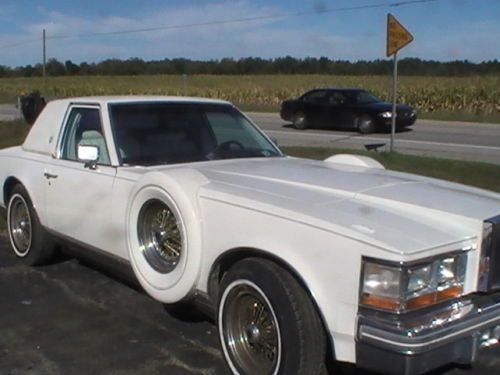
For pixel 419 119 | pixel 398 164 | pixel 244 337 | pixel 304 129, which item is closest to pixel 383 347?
pixel 244 337

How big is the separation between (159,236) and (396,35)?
9.48m

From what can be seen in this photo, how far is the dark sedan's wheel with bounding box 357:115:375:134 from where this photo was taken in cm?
2241

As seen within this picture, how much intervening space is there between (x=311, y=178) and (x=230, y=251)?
0.85 m

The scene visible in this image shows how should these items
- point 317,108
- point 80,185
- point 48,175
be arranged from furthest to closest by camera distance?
1. point 317,108
2. point 48,175
3. point 80,185

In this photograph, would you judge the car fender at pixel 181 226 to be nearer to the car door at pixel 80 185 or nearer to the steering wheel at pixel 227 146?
the car door at pixel 80 185

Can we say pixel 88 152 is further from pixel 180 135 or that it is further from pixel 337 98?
pixel 337 98

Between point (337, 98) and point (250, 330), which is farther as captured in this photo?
point (337, 98)

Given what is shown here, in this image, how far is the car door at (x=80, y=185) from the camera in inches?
185

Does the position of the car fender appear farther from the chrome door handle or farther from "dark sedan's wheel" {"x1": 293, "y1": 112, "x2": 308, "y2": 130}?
"dark sedan's wheel" {"x1": 293, "y1": 112, "x2": 308, "y2": 130}

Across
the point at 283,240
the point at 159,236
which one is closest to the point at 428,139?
the point at 159,236

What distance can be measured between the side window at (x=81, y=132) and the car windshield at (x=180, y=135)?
0.71 feet

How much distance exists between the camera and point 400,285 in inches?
116

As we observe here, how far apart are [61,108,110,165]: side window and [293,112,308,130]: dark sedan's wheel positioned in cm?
1943

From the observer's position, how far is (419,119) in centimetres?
2778
